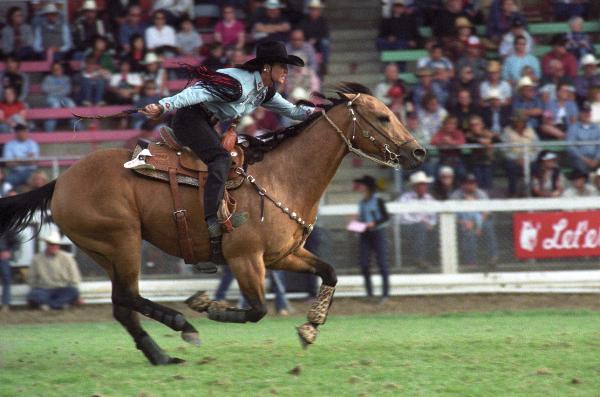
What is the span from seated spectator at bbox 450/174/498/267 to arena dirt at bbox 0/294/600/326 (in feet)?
1.74

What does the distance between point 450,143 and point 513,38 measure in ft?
10.8

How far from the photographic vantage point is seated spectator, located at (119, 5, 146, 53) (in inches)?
706

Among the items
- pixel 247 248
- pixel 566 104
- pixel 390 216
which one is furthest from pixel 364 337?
pixel 566 104

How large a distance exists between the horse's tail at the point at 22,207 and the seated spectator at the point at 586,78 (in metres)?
9.82

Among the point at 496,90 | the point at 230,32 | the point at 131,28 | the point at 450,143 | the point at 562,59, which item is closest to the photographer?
the point at 450,143

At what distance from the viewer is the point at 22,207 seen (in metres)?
9.18

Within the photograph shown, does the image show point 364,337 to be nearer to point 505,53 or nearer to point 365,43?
point 505,53

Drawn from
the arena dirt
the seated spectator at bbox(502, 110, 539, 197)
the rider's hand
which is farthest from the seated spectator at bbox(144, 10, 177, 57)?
the rider's hand

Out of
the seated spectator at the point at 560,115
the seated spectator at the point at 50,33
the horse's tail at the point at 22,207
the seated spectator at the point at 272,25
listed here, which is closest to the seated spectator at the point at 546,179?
the seated spectator at the point at 560,115


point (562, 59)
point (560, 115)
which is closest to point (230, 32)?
point (562, 59)

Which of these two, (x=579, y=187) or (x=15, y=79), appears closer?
(x=579, y=187)

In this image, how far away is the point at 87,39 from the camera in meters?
17.9

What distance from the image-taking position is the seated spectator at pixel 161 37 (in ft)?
58.2

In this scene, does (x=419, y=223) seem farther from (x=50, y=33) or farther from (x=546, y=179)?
(x=50, y=33)
